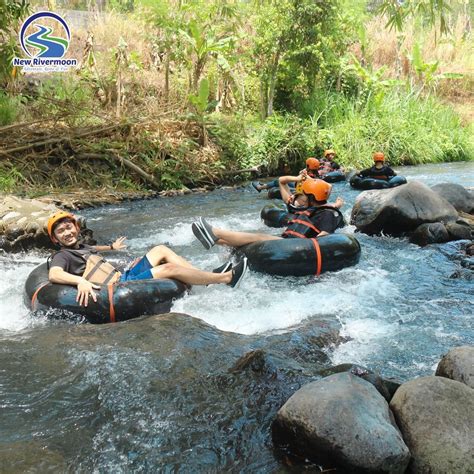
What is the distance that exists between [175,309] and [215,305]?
396mm

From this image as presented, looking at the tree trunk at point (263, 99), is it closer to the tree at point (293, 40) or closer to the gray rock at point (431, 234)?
the tree at point (293, 40)

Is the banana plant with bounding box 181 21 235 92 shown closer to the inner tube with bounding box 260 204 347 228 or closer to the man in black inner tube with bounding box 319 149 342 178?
the man in black inner tube with bounding box 319 149 342 178

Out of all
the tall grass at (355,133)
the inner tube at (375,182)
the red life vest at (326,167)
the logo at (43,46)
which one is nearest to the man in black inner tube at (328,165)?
the red life vest at (326,167)

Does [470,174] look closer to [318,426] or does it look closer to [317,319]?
[317,319]

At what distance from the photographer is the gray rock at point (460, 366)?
2.81 metres

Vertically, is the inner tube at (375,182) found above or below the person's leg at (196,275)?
below

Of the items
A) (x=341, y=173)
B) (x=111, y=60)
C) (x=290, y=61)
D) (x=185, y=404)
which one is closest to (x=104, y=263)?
(x=185, y=404)

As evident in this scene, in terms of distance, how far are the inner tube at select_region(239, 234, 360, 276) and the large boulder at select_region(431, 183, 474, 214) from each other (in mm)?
3405

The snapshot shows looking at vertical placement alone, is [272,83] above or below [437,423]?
above

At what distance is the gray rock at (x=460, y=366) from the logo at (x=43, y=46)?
11.6m

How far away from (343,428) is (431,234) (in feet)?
16.2

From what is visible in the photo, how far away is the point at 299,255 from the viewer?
542cm

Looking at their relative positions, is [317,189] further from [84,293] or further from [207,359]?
[207,359]

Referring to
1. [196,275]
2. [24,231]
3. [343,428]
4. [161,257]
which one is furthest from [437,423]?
[24,231]
